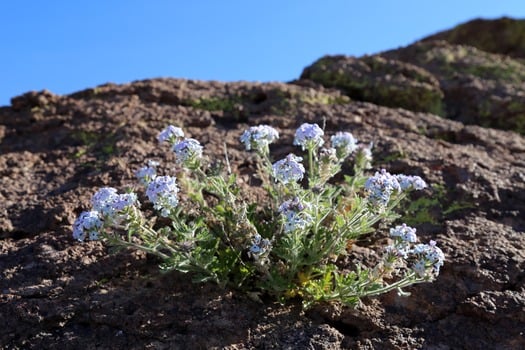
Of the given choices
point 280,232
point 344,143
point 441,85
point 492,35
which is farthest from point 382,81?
point 492,35

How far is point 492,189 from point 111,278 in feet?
10.0

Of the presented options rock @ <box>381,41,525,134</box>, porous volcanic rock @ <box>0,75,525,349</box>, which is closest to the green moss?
porous volcanic rock @ <box>0,75,525,349</box>

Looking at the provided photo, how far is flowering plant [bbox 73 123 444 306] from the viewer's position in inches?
136

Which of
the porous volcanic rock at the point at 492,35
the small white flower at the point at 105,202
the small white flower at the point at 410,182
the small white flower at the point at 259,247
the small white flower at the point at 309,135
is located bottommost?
the small white flower at the point at 259,247

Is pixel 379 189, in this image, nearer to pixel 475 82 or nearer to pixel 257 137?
pixel 257 137

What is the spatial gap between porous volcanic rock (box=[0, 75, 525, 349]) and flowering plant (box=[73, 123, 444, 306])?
0.54ft

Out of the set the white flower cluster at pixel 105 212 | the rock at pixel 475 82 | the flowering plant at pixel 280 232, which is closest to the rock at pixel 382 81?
the rock at pixel 475 82

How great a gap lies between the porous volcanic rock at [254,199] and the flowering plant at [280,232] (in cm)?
16

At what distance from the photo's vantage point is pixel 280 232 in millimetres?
3834

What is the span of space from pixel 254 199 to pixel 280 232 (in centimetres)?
86

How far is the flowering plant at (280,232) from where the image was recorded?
11.3 feet

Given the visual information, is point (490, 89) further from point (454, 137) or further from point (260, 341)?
point (260, 341)

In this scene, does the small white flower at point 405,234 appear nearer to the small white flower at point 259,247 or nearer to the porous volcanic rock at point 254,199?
the porous volcanic rock at point 254,199

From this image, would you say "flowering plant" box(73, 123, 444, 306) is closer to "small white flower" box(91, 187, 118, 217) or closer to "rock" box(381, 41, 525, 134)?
"small white flower" box(91, 187, 118, 217)
